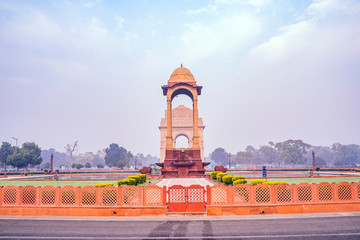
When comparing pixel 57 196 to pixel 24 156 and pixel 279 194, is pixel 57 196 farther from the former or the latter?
pixel 24 156

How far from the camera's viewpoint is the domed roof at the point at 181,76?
3444cm

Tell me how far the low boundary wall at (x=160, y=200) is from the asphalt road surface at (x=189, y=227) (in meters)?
0.49

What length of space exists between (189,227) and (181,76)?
90.5ft

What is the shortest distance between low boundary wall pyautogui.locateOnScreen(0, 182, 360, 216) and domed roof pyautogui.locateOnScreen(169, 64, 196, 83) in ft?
82.1

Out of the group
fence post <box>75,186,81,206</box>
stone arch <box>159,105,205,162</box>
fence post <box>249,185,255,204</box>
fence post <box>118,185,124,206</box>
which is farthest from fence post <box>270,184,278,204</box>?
stone arch <box>159,105,205,162</box>

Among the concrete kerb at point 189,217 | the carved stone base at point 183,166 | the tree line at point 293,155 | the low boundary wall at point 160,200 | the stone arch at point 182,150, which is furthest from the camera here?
the tree line at point 293,155

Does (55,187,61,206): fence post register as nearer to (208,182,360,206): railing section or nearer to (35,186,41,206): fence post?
(35,186,41,206): fence post

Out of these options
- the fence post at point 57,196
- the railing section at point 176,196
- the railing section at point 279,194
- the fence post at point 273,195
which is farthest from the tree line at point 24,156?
the fence post at point 273,195

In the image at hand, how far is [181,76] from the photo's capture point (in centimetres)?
3459

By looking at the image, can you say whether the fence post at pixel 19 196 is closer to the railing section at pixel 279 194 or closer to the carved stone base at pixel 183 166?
the railing section at pixel 279 194

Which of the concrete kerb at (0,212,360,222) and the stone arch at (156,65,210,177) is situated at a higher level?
the stone arch at (156,65,210,177)

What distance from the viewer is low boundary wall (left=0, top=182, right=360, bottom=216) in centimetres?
1026

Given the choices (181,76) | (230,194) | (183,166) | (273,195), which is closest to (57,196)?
(230,194)

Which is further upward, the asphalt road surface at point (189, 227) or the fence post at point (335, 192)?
the fence post at point (335, 192)
